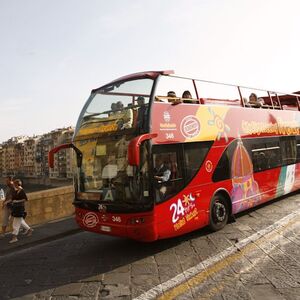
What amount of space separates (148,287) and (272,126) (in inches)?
288

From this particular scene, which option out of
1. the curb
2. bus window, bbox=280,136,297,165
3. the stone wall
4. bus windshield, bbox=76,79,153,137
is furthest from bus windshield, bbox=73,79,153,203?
bus window, bbox=280,136,297,165

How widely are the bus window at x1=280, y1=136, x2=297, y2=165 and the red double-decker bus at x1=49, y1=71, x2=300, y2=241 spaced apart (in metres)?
2.39

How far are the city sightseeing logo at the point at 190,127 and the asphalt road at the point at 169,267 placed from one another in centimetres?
221

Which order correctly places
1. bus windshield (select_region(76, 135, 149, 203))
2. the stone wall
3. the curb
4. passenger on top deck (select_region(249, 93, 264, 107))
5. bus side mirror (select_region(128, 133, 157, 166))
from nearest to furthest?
1. bus side mirror (select_region(128, 133, 157, 166))
2. bus windshield (select_region(76, 135, 149, 203))
3. the curb
4. passenger on top deck (select_region(249, 93, 264, 107))
5. the stone wall

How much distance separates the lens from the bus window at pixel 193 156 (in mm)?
7508

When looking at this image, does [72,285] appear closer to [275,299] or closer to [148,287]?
[148,287]

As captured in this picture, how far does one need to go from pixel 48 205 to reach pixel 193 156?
555cm

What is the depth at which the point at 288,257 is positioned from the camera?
6.28m

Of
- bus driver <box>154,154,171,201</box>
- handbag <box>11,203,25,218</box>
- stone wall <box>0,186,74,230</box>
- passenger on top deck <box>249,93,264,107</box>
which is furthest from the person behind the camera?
stone wall <box>0,186,74,230</box>

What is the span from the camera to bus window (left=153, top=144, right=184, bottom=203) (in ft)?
22.0

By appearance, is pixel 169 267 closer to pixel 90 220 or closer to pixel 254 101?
pixel 90 220

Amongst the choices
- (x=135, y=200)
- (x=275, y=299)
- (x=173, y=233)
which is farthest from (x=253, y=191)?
(x=275, y=299)

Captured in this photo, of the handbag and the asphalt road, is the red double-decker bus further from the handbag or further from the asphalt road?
the handbag

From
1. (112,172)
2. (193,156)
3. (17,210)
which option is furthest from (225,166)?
(17,210)
